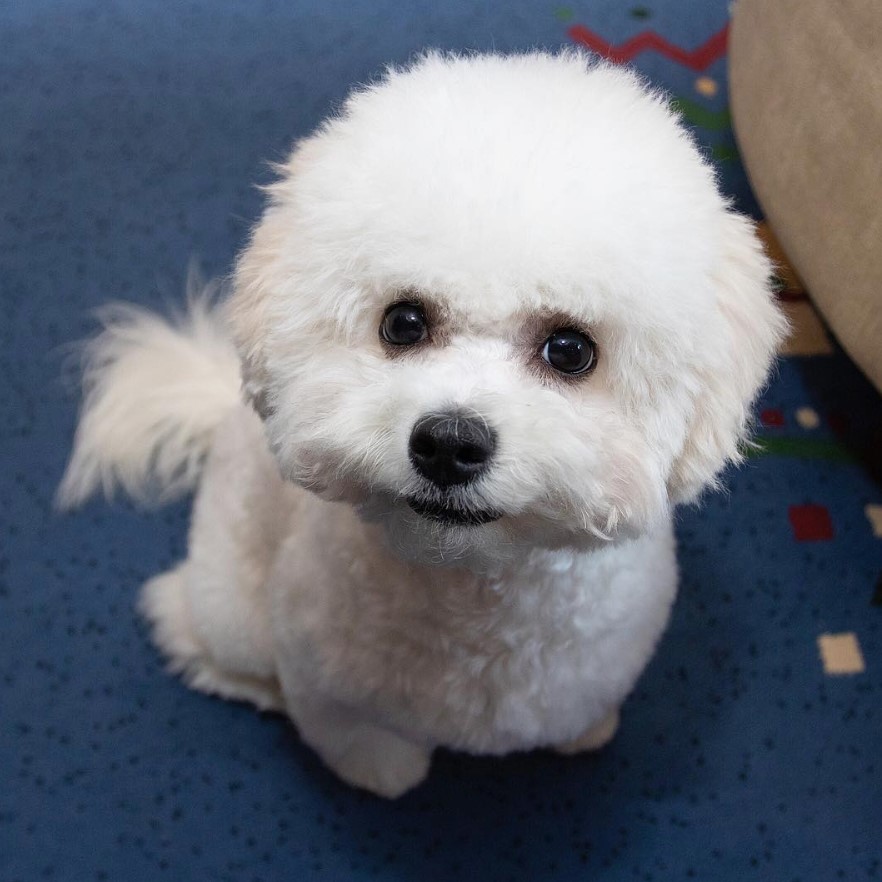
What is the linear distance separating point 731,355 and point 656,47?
122cm

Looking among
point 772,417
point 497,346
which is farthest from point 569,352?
point 772,417

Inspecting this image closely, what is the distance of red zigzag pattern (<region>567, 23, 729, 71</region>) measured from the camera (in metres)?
1.56

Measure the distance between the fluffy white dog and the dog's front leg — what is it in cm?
16

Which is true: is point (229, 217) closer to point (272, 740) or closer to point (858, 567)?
point (272, 740)

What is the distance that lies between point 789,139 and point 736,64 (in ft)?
0.85

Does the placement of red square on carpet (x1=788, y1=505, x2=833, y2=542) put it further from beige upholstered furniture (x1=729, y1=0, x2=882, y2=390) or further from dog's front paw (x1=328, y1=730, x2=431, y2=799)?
dog's front paw (x1=328, y1=730, x2=431, y2=799)

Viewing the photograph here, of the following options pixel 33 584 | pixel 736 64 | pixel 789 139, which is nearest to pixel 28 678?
pixel 33 584

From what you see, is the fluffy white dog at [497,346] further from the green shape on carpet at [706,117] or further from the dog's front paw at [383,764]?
the green shape on carpet at [706,117]

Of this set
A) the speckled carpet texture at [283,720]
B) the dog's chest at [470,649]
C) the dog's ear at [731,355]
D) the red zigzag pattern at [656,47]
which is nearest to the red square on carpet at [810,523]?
the speckled carpet texture at [283,720]

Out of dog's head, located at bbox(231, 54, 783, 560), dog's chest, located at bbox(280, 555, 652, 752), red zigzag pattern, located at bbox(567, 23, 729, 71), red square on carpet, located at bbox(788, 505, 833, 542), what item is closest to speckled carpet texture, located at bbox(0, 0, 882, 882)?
red square on carpet, located at bbox(788, 505, 833, 542)

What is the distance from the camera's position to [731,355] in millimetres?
571

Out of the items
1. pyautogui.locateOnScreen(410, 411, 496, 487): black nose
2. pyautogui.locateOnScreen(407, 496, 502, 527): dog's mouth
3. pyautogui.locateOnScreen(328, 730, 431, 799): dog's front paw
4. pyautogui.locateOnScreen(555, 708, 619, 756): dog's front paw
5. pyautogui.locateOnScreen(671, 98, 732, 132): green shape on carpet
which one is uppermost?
pyautogui.locateOnScreen(410, 411, 496, 487): black nose

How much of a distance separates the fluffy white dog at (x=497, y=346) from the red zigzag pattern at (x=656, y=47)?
1034mm

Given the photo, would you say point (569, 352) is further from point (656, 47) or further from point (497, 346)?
point (656, 47)
